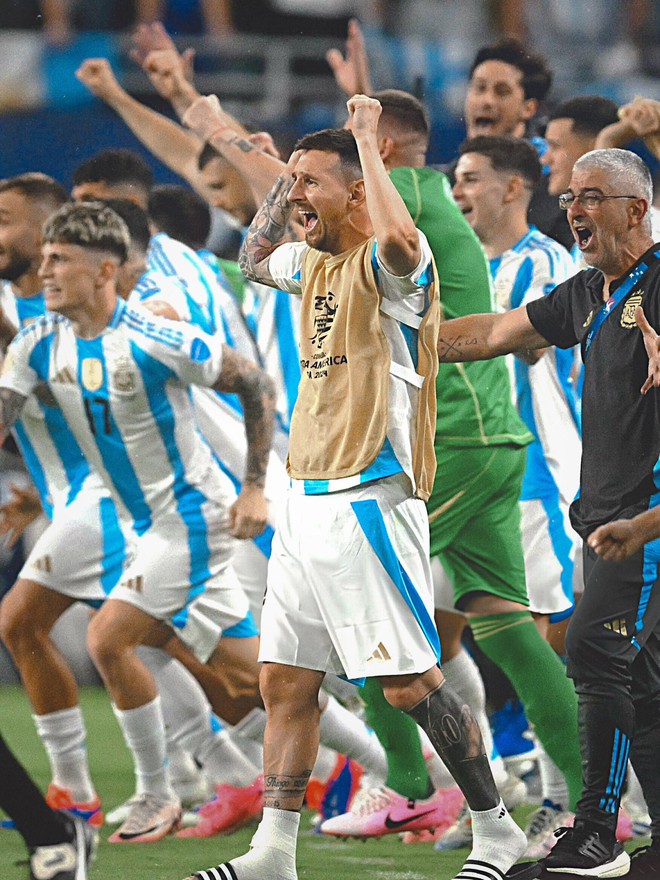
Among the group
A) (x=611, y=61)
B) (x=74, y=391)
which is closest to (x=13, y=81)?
(x=611, y=61)

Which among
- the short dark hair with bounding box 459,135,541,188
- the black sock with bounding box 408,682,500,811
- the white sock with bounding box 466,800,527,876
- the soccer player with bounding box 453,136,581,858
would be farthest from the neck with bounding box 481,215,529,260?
the white sock with bounding box 466,800,527,876

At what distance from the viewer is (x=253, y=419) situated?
5727 mm

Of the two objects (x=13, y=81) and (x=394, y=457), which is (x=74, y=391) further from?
(x=13, y=81)

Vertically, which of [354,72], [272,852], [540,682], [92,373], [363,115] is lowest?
[272,852]

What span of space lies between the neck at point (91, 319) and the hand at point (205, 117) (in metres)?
0.67

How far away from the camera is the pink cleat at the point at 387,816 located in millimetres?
5332

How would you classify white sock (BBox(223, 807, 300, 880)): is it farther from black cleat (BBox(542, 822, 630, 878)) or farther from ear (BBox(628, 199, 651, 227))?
ear (BBox(628, 199, 651, 227))

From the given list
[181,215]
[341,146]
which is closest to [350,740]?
[341,146]

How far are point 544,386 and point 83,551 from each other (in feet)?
5.72

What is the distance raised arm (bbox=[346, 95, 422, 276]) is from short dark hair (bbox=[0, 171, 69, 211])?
2.75 meters

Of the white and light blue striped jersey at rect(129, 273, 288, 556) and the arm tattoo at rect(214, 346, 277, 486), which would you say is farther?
the white and light blue striped jersey at rect(129, 273, 288, 556)

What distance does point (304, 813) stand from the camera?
6211 millimetres

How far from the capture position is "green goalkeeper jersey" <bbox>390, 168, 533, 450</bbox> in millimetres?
5215

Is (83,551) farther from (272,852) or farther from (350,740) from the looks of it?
(272,852)
